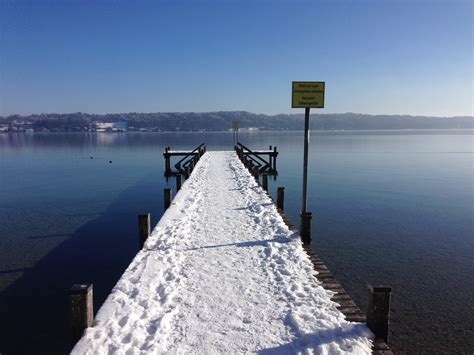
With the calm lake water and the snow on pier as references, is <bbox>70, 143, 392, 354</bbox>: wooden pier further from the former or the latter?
the calm lake water

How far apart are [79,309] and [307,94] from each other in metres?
7.21

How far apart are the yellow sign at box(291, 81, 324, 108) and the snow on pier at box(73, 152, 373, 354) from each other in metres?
3.57

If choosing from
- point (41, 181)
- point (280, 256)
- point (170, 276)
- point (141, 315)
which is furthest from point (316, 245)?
point (41, 181)

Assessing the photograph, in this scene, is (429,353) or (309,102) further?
(309,102)

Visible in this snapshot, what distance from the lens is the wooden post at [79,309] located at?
485 cm

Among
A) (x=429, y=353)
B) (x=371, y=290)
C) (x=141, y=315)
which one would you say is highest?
(x=371, y=290)

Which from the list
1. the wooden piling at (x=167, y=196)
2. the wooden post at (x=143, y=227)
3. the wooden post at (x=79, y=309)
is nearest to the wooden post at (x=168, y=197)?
the wooden piling at (x=167, y=196)

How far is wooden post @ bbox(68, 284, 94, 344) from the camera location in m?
4.85


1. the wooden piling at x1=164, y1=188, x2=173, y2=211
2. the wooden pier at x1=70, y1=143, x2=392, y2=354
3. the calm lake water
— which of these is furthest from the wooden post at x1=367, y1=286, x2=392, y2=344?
the wooden piling at x1=164, y1=188, x2=173, y2=211

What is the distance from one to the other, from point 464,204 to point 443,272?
11922 mm

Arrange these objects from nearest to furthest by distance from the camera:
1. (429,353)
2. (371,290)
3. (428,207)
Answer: (371,290) < (429,353) < (428,207)

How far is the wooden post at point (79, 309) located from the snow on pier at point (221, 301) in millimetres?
167

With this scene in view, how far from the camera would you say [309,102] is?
9016 millimetres

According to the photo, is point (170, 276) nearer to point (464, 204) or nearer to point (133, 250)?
point (133, 250)
